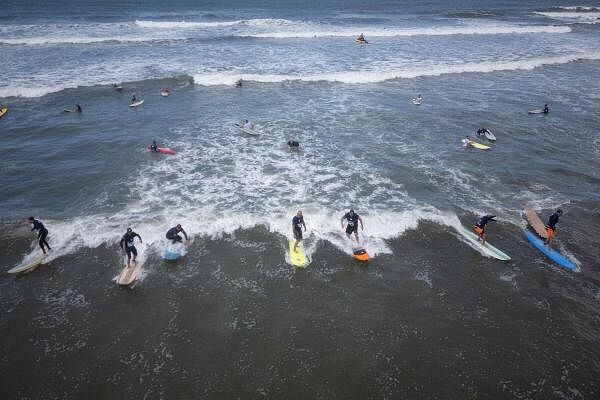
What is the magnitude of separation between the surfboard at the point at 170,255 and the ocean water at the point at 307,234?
0.22m

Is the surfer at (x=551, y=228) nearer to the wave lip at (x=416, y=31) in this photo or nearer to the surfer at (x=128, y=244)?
the surfer at (x=128, y=244)

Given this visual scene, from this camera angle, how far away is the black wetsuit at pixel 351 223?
603 inches

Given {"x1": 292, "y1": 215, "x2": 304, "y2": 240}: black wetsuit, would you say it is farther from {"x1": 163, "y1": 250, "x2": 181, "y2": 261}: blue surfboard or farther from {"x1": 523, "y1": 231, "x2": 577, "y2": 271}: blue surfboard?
{"x1": 523, "y1": 231, "x2": 577, "y2": 271}: blue surfboard

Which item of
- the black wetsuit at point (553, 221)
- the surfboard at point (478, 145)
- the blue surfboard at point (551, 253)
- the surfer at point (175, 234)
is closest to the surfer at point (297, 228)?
the surfer at point (175, 234)

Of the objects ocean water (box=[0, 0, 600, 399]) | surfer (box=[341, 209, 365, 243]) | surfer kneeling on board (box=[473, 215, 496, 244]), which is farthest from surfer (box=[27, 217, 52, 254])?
surfer kneeling on board (box=[473, 215, 496, 244])

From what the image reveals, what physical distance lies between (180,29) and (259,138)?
51.3 metres

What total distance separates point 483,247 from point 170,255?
1260 cm

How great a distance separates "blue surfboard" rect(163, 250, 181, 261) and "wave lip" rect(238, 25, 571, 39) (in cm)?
5425

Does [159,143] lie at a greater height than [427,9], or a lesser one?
lesser

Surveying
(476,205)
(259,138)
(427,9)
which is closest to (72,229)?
(259,138)

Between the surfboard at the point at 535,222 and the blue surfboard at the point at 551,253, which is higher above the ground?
the surfboard at the point at 535,222

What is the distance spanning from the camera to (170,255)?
1441cm

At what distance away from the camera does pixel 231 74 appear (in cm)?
3981

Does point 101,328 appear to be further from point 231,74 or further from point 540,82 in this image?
point 540,82
